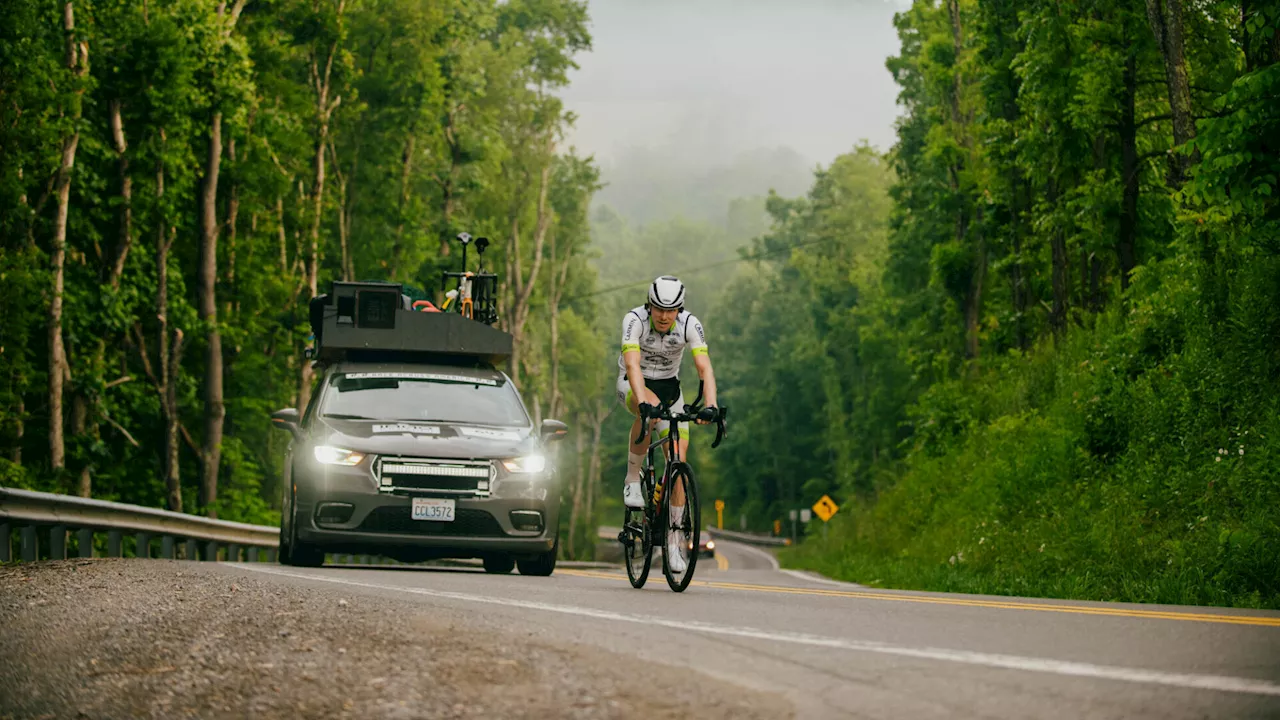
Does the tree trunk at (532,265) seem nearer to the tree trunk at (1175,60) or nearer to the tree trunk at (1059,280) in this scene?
the tree trunk at (1059,280)

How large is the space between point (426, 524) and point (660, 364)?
3.84 m

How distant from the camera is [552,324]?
69.2 metres

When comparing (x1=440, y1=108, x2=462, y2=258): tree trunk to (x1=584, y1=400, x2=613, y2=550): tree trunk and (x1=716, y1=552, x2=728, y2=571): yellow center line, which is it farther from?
(x1=584, y1=400, x2=613, y2=550): tree trunk

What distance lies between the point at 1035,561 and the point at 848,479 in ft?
194

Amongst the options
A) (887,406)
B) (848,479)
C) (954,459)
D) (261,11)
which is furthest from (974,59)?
(848,479)

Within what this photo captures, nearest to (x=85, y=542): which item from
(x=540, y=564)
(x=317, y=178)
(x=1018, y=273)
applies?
(x=540, y=564)

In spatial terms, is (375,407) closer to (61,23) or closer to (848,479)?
(61,23)

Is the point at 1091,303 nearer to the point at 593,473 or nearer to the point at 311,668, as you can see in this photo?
the point at 311,668

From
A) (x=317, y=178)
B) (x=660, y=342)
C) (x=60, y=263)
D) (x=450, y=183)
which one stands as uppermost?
(x=450, y=183)

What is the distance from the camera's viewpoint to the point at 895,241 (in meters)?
51.6

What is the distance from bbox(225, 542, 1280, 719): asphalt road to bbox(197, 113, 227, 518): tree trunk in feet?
73.2

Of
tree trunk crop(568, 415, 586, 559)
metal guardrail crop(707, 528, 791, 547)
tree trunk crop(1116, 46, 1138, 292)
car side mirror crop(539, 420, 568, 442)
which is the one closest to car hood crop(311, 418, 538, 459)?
car side mirror crop(539, 420, 568, 442)

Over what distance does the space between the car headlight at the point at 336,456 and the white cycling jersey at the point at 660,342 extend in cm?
380

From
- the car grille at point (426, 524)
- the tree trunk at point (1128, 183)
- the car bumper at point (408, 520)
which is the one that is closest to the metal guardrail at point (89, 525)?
the car bumper at point (408, 520)
